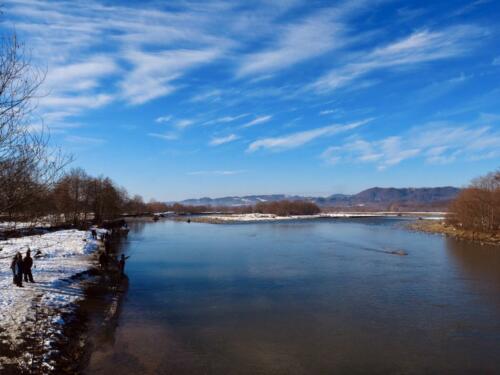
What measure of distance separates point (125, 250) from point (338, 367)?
1401 inches

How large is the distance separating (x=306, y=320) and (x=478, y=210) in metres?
57.4

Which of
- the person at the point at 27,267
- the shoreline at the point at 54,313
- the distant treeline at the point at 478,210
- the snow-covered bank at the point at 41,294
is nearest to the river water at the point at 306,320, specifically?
the shoreline at the point at 54,313

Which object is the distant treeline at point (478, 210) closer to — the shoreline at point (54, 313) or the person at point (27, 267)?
the shoreline at point (54, 313)

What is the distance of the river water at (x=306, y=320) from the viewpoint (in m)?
12.8

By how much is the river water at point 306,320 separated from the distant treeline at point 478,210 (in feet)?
111

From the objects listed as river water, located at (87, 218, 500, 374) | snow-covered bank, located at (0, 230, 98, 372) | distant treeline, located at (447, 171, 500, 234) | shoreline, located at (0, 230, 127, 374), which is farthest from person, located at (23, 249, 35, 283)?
distant treeline, located at (447, 171, 500, 234)

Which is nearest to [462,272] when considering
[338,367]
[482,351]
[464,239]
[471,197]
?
[482,351]

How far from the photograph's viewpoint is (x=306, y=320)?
17.2m

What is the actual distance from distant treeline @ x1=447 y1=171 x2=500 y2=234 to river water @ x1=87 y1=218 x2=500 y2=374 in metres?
33.8

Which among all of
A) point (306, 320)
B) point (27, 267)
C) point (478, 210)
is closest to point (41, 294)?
point (27, 267)

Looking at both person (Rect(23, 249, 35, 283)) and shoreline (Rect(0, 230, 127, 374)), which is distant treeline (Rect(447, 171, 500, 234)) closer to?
shoreline (Rect(0, 230, 127, 374))

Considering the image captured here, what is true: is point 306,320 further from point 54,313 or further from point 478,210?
point 478,210

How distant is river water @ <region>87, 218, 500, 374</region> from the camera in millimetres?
12797

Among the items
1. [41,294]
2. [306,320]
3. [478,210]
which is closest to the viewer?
[306,320]
